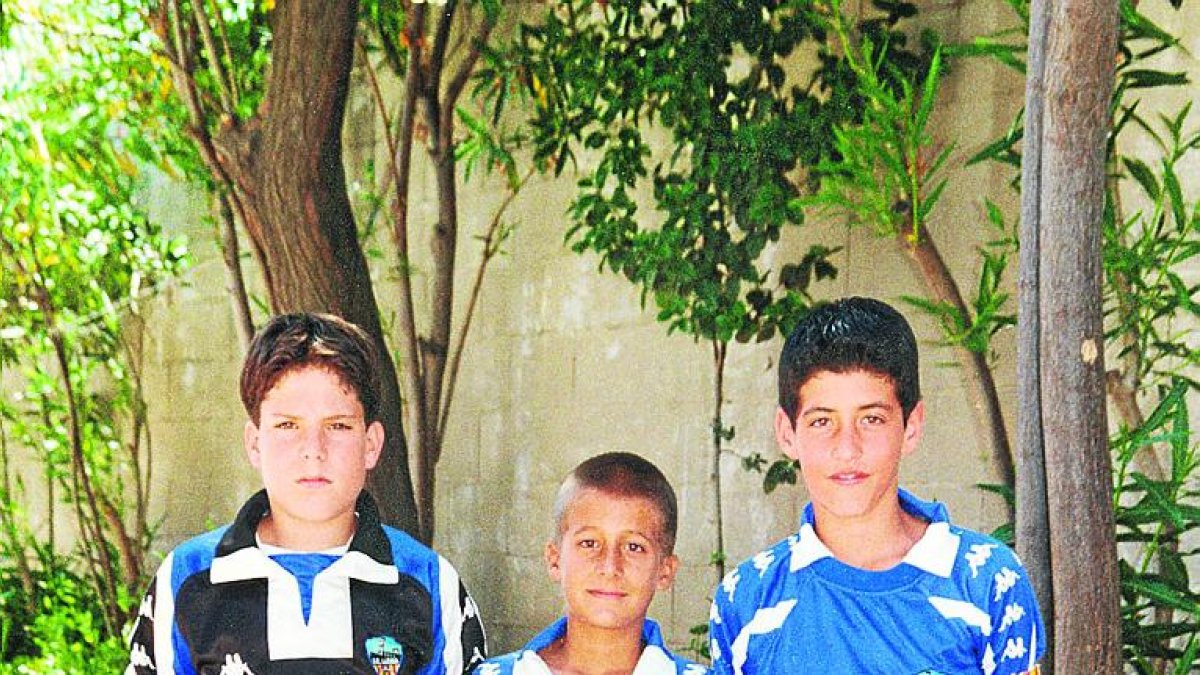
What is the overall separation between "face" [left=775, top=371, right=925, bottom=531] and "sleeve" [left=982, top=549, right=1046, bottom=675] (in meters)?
0.18

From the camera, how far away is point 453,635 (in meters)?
2.81

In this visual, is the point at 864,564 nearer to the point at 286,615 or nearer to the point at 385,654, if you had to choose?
the point at 385,654

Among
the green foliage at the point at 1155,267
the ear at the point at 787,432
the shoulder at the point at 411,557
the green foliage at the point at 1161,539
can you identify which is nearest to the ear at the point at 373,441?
the shoulder at the point at 411,557

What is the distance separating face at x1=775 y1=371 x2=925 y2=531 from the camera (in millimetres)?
2598

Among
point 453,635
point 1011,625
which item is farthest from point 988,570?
point 453,635

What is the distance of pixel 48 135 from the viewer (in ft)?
20.7

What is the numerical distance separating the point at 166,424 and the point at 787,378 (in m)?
5.59

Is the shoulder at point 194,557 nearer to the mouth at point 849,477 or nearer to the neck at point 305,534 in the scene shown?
the neck at point 305,534

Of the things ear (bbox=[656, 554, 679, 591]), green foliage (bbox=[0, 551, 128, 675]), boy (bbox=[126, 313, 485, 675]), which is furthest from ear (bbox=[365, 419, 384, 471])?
green foliage (bbox=[0, 551, 128, 675])

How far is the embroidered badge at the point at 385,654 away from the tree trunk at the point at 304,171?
1.81m

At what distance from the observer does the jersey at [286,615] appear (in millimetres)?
2682

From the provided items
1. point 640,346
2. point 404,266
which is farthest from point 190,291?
point 640,346

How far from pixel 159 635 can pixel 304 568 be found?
23 centimetres

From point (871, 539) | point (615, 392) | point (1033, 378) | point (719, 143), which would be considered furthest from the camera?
point (615, 392)
